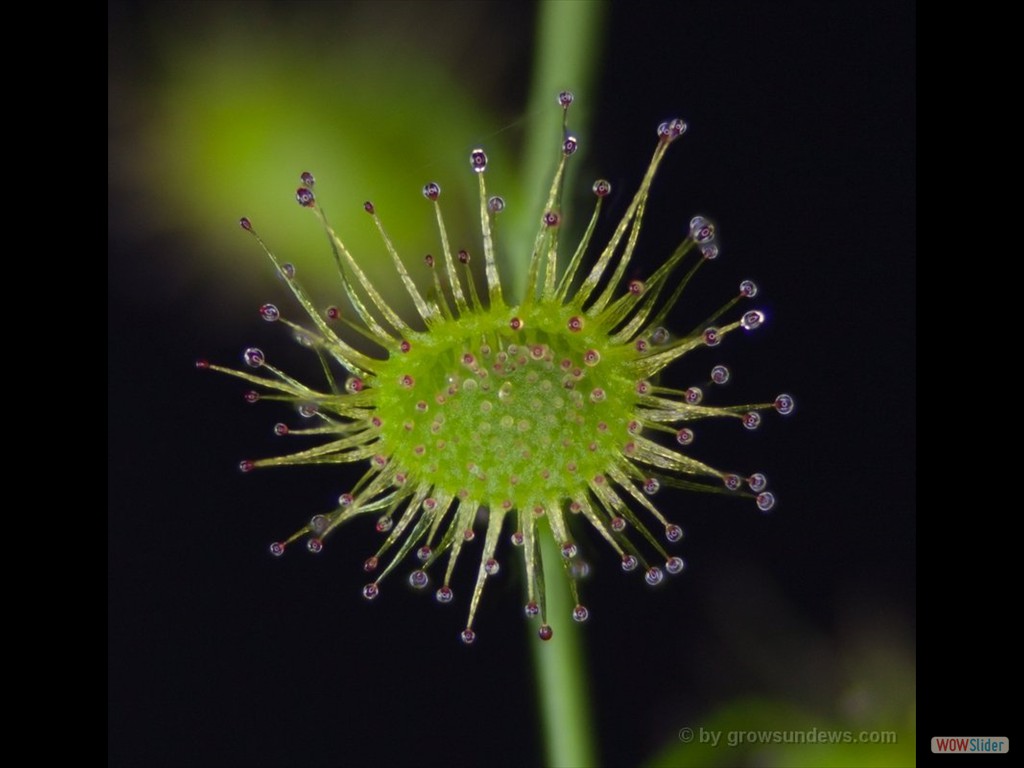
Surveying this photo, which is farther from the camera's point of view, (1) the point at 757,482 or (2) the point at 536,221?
(2) the point at 536,221

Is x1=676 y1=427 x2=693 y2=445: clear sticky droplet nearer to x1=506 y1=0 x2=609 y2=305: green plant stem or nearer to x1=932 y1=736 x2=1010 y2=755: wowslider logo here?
x1=506 y1=0 x2=609 y2=305: green plant stem

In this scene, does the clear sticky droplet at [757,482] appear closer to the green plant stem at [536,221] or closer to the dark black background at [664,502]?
the dark black background at [664,502]

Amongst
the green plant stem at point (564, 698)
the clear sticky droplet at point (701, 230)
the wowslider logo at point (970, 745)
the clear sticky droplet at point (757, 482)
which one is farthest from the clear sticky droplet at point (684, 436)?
the wowslider logo at point (970, 745)

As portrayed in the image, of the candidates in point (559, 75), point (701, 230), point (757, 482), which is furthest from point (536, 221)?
point (757, 482)

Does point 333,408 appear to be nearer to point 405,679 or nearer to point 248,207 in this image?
point 248,207

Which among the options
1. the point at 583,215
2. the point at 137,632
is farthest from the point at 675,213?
the point at 137,632

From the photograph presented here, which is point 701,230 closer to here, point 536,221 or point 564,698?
point 536,221

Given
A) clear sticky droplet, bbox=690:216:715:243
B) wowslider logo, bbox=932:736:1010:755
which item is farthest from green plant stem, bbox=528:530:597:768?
clear sticky droplet, bbox=690:216:715:243
